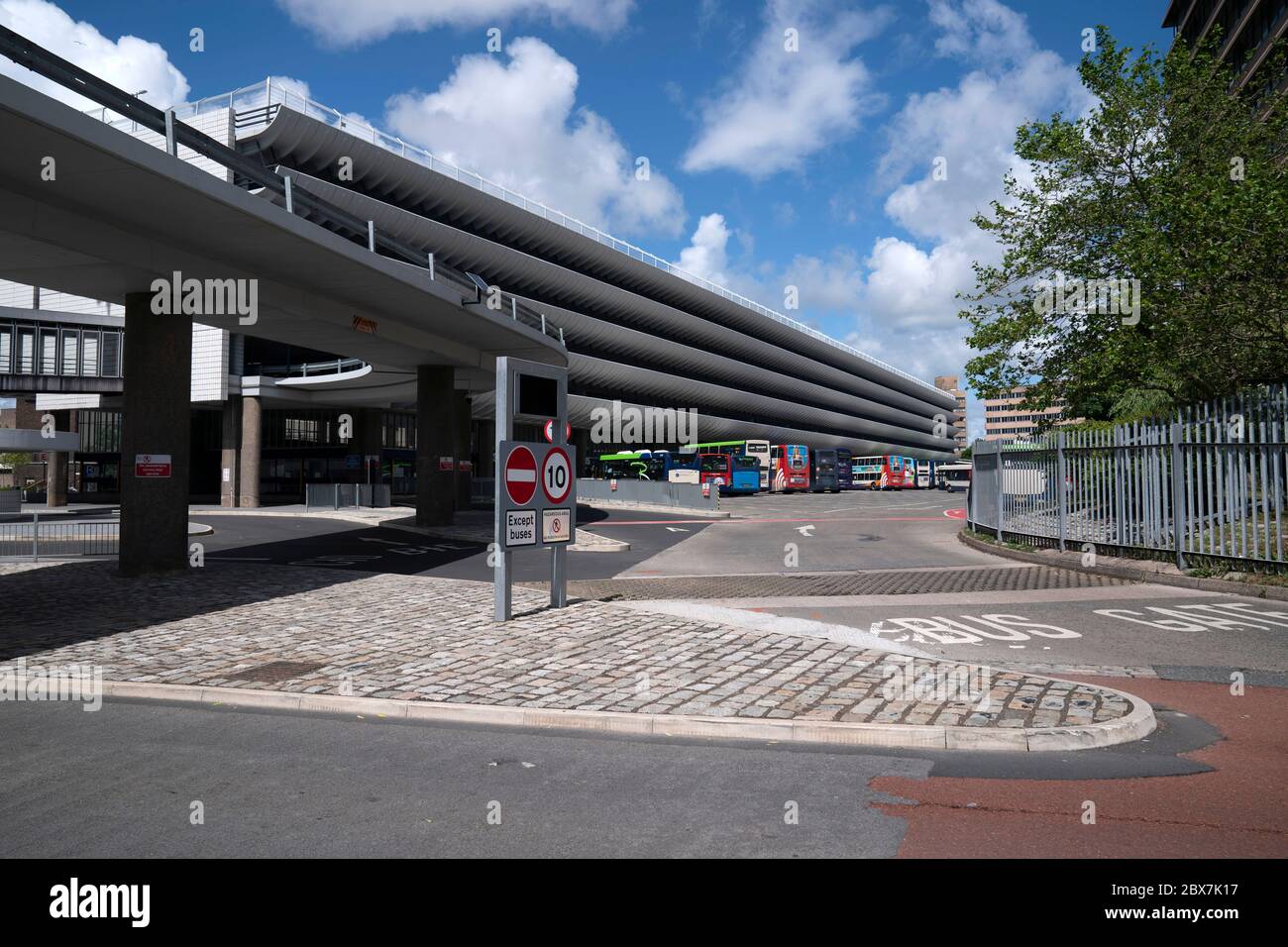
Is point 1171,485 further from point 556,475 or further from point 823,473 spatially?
point 823,473

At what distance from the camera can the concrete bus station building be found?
45.6 feet

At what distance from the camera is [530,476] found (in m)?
11.2

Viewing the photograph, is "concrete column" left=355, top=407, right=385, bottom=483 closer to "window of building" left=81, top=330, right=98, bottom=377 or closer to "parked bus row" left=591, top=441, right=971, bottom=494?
"window of building" left=81, top=330, right=98, bottom=377

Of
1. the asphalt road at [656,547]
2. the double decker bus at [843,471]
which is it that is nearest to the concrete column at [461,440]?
the asphalt road at [656,547]

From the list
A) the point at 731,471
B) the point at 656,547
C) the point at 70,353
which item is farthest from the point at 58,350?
the point at 731,471

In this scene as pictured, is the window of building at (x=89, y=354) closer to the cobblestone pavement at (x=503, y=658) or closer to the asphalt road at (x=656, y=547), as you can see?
the asphalt road at (x=656, y=547)

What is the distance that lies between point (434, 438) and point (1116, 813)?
87.8 feet

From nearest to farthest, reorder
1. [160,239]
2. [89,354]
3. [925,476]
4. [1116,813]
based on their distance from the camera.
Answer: [1116,813] → [160,239] → [89,354] → [925,476]

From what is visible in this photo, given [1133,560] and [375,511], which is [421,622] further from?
[375,511]

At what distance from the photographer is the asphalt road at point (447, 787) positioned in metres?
4.33

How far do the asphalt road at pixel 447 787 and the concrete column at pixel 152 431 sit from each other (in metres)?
10.1
